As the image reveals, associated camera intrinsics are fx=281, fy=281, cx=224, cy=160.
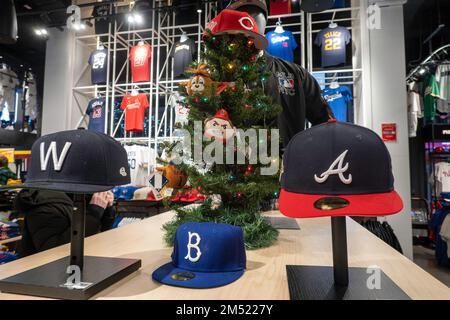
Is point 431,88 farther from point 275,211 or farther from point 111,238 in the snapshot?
point 111,238

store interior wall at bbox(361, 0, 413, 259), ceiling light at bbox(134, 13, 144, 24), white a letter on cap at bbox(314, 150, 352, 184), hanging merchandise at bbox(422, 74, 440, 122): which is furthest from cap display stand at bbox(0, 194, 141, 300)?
hanging merchandise at bbox(422, 74, 440, 122)

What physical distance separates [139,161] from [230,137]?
3387 millimetres

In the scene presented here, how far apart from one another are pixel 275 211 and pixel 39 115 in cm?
722

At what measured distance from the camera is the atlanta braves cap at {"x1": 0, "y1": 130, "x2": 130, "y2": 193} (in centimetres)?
58

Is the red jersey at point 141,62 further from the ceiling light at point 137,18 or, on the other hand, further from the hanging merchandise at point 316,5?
the hanging merchandise at point 316,5

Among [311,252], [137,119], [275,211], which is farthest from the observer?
[137,119]

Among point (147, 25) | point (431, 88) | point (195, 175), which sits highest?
point (147, 25)

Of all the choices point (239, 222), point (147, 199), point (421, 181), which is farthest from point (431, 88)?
point (239, 222)

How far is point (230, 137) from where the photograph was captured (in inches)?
37.7

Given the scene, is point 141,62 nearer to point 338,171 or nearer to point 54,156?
point 54,156

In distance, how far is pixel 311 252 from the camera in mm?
870

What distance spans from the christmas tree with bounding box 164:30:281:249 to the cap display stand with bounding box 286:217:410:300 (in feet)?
1.01

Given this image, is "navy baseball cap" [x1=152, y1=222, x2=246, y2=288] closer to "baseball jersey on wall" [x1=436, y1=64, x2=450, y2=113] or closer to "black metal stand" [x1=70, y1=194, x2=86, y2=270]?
"black metal stand" [x1=70, y1=194, x2=86, y2=270]

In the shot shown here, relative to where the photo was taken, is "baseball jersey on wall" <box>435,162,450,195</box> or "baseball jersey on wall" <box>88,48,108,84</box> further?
"baseball jersey on wall" <box>435,162,450,195</box>
